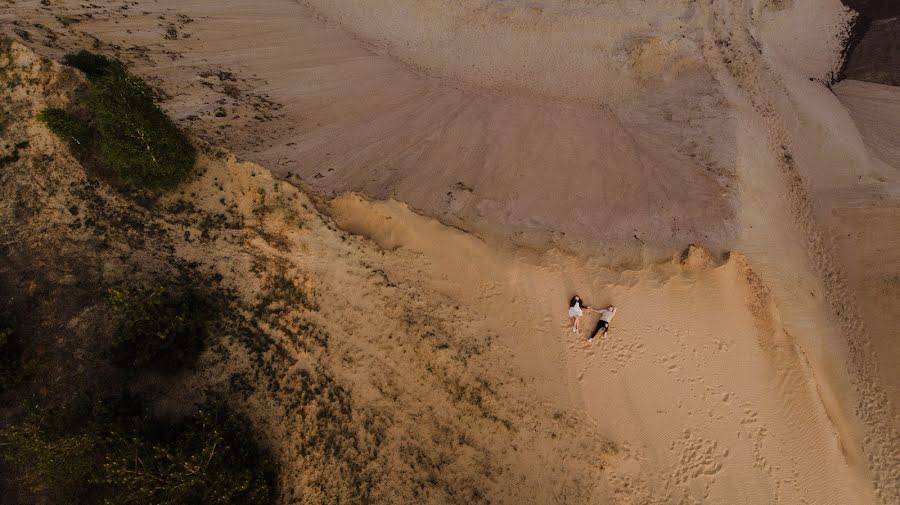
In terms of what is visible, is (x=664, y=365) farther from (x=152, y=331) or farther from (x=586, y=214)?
(x=152, y=331)

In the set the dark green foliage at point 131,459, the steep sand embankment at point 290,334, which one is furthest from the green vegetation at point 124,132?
the dark green foliage at point 131,459

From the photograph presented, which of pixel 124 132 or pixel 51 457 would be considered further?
pixel 124 132

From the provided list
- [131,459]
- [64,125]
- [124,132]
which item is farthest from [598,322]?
[64,125]

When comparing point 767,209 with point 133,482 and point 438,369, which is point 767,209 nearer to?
point 438,369

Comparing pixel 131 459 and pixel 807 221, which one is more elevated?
pixel 807 221

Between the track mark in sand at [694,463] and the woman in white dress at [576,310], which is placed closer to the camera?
the track mark in sand at [694,463]

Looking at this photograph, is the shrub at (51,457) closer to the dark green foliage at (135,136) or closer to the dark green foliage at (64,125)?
the dark green foliage at (135,136)

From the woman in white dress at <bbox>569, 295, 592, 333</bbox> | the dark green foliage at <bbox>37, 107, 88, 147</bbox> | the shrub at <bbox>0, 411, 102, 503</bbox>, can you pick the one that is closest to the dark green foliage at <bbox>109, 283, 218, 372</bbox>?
the shrub at <bbox>0, 411, 102, 503</bbox>
